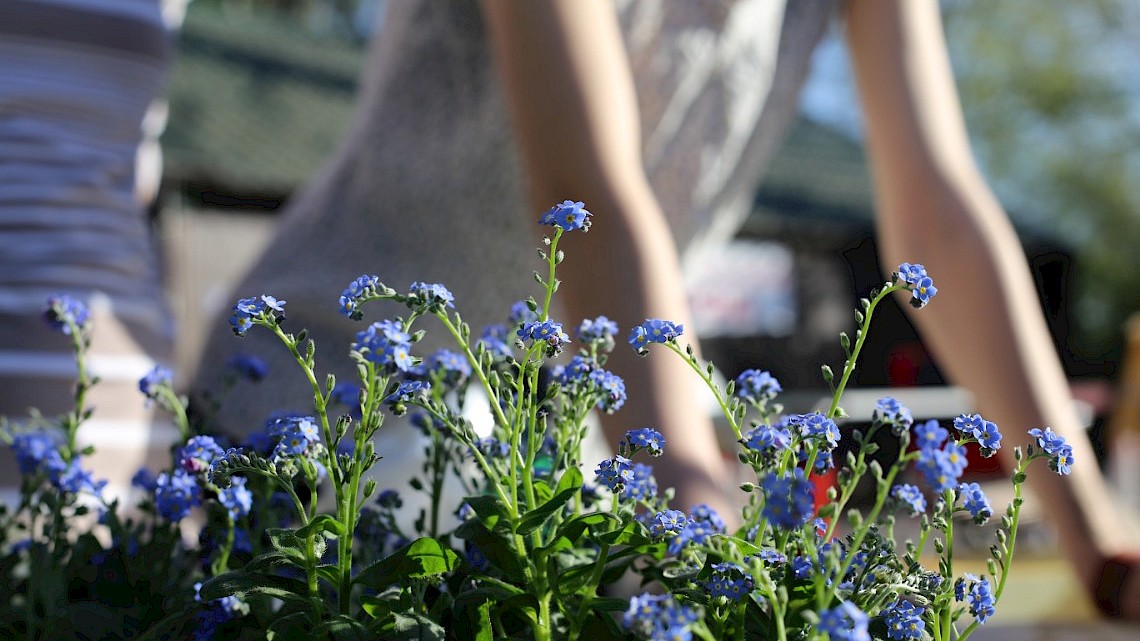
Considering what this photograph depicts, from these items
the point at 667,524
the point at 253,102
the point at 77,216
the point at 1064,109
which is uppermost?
the point at 1064,109

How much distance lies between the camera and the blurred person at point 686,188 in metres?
1.50

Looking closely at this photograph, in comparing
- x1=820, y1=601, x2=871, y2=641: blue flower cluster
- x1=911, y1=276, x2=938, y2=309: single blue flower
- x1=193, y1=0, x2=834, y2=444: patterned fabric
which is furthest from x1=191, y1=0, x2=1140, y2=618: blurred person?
x1=820, y1=601, x2=871, y2=641: blue flower cluster

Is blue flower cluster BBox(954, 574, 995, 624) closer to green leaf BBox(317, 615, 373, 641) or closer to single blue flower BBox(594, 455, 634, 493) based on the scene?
single blue flower BBox(594, 455, 634, 493)

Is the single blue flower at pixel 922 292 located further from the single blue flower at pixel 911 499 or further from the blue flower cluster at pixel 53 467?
the blue flower cluster at pixel 53 467

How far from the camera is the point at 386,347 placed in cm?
72

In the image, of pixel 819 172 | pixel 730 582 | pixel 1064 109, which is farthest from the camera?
pixel 1064 109

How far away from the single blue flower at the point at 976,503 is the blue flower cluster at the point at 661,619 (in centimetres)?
29

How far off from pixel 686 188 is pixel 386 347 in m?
0.96

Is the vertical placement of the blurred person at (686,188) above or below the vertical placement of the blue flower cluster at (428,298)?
above

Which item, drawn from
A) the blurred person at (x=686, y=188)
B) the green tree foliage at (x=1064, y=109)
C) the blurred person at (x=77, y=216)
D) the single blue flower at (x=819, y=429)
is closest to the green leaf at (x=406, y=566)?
the single blue flower at (x=819, y=429)

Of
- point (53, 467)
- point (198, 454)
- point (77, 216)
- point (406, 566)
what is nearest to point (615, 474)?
point (406, 566)

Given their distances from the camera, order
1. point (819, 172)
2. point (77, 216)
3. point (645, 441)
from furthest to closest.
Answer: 1. point (819, 172)
2. point (77, 216)
3. point (645, 441)

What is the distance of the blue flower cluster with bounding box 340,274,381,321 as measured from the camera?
0.75 metres

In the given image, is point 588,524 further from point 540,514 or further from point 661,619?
point 661,619
